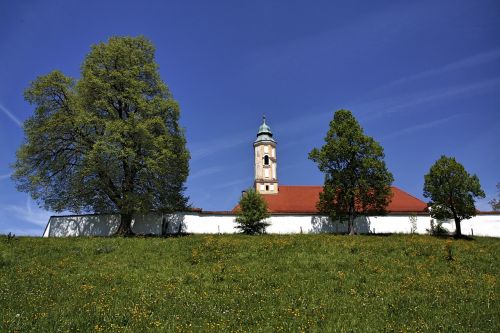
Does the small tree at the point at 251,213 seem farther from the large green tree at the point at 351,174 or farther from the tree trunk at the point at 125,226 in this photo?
the tree trunk at the point at 125,226

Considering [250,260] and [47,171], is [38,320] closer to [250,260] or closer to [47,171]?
[250,260]

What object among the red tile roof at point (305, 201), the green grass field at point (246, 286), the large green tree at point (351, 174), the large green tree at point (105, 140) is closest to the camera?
the green grass field at point (246, 286)

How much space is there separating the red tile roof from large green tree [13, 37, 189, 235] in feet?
45.0

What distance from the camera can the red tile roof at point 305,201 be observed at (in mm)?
46312

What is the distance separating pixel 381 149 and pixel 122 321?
3191cm

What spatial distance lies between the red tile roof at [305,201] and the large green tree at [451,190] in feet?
19.6

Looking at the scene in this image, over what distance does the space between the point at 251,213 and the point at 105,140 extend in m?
14.2

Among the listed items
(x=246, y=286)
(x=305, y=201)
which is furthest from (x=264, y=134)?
(x=246, y=286)

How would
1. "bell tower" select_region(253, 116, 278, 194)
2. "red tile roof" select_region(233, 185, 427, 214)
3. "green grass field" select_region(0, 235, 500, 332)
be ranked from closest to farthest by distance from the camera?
"green grass field" select_region(0, 235, 500, 332), "red tile roof" select_region(233, 185, 427, 214), "bell tower" select_region(253, 116, 278, 194)

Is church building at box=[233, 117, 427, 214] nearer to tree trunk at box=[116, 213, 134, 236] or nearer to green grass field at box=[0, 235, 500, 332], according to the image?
tree trunk at box=[116, 213, 134, 236]

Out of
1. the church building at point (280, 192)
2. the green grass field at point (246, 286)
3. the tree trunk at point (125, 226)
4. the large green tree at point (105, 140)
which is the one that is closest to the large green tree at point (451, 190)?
the church building at point (280, 192)

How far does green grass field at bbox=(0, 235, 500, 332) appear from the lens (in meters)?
12.2

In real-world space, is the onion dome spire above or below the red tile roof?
above

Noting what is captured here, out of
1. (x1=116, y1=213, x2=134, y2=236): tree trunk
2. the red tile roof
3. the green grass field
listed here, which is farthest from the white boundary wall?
the green grass field
